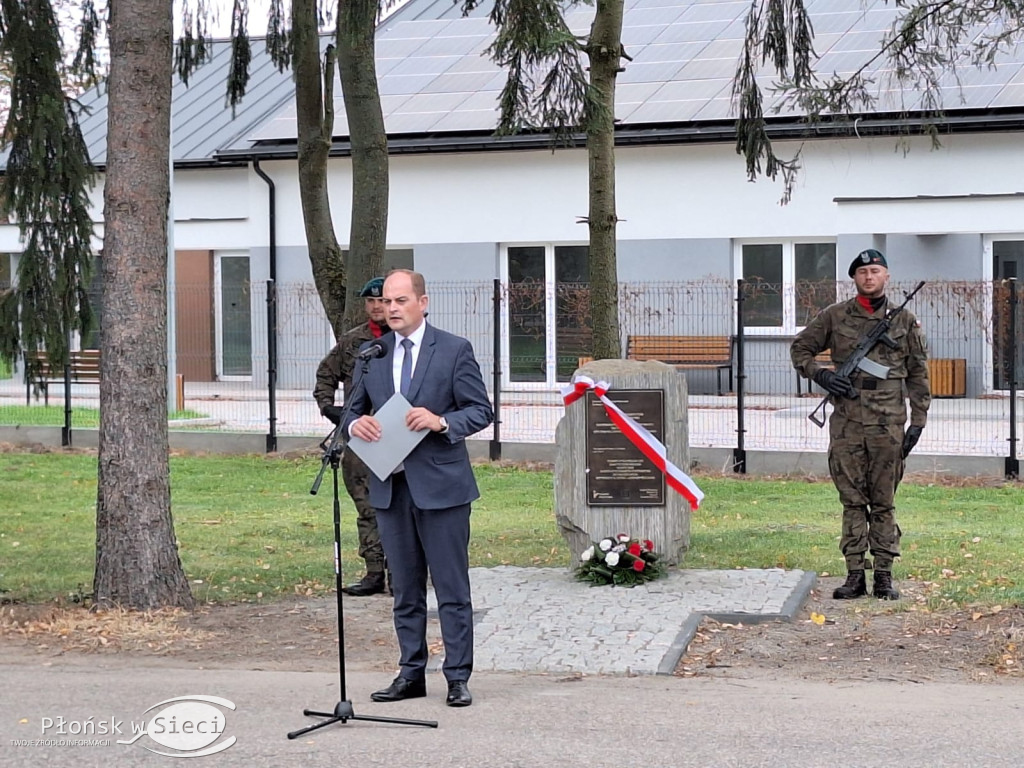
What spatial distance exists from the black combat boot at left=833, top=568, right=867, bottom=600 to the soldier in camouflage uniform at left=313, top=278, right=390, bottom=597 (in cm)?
286

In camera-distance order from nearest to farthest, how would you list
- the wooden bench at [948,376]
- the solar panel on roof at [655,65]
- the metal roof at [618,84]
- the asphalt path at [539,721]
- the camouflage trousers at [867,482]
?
the asphalt path at [539,721], the camouflage trousers at [867,482], the wooden bench at [948,376], the metal roof at [618,84], the solar panel on roof at [655,65]

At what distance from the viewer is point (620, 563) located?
957cm

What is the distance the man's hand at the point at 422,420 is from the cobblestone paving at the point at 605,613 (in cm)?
177

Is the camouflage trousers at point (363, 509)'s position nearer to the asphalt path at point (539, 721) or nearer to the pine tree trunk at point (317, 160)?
the asphalt path at point (539, 721)

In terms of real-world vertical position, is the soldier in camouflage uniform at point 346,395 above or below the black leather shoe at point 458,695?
above

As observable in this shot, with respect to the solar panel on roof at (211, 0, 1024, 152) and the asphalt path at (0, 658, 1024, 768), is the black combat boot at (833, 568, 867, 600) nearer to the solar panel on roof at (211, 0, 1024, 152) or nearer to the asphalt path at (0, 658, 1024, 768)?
the asphalt path at (0, 658, 1024, 768)

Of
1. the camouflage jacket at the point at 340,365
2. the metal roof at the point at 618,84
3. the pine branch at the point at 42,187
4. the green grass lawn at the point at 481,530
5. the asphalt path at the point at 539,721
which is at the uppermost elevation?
the metal roof at the point at 618,84

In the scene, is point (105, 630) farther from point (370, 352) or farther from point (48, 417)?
point (48, 417)

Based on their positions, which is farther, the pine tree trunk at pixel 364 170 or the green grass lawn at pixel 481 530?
the pine tree trunk at pixel 364 170

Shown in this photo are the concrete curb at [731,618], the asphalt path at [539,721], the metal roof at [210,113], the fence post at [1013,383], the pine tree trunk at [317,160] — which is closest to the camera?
the asphalt path at [539,721]

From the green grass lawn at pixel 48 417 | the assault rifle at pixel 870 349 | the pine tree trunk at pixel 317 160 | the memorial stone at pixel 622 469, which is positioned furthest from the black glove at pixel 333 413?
the green grass lawn at pixel 48 417

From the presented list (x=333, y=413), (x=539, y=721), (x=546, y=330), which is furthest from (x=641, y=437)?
(x=546, y=330)

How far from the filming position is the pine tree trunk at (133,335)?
28.7ft

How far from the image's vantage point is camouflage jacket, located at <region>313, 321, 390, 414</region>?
9078 millimetres
